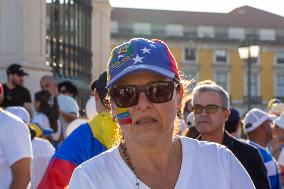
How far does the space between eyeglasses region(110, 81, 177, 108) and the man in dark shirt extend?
676cm

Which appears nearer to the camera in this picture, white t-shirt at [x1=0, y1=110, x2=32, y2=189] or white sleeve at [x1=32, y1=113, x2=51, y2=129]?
white t-shirt at [x1=0, y1=110, x2=32, y2=189]

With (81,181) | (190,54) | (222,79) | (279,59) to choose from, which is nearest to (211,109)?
(81,181)

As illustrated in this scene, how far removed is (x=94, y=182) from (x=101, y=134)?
1.59 metres

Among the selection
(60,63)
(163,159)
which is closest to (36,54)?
(60,63)

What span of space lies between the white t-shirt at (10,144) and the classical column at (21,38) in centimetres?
747

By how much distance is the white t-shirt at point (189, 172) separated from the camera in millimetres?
2598

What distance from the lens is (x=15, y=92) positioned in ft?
31.2

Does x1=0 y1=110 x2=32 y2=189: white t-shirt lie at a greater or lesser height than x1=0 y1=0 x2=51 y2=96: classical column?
lesser

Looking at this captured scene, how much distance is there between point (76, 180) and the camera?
2604mm

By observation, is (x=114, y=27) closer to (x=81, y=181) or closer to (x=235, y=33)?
(x=235, y=33)

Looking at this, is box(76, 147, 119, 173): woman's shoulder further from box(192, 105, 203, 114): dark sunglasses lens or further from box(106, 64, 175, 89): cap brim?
box(192, 105, 203, 114): dark sunglasses lens

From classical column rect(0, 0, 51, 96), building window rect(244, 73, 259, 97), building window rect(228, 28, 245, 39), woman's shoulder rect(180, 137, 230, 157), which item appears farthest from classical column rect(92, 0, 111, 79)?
building window rect(244, 73, 259, 97)

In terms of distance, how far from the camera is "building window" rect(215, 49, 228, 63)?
71.0 meters

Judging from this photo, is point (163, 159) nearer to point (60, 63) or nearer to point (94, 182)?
point (94, 182)
